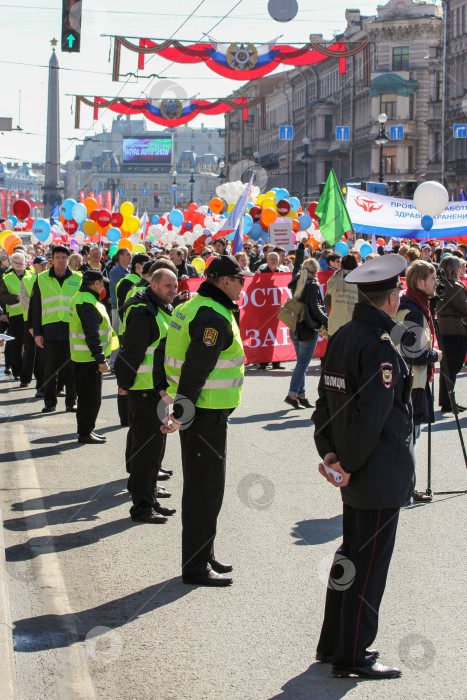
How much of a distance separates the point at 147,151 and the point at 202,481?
178735 millimetres

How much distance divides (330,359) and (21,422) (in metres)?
7.10

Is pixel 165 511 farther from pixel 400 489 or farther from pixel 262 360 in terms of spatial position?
pixel 262 360

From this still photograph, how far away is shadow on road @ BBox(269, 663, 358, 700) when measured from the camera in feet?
13.5

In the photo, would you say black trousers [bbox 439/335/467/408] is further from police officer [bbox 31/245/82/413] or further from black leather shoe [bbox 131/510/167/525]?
black leather shoe [bbox 131/510/167/525]

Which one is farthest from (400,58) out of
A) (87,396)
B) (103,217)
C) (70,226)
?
(87,396)

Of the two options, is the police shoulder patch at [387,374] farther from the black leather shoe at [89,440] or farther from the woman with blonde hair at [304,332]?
the woman with blonde hair at [304,332]

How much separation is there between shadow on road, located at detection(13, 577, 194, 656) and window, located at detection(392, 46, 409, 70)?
65.4 meters

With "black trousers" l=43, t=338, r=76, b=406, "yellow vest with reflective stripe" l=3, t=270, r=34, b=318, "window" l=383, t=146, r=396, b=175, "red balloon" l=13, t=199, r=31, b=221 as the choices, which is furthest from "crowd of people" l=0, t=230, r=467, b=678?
"window" l=383, t=146, r=396, b=175

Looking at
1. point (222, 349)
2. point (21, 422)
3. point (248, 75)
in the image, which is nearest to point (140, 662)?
point (222, 349)

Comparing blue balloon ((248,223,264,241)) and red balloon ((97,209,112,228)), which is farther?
red balloon ((97,209,112,228))

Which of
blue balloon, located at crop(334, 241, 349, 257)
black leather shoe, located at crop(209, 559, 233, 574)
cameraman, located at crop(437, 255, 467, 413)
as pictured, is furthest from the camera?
blue balloon, located at crop(334, 241, 349, 257)

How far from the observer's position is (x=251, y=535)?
251 inches

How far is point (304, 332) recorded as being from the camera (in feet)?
38.1

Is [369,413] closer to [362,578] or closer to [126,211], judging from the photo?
[362,578]
